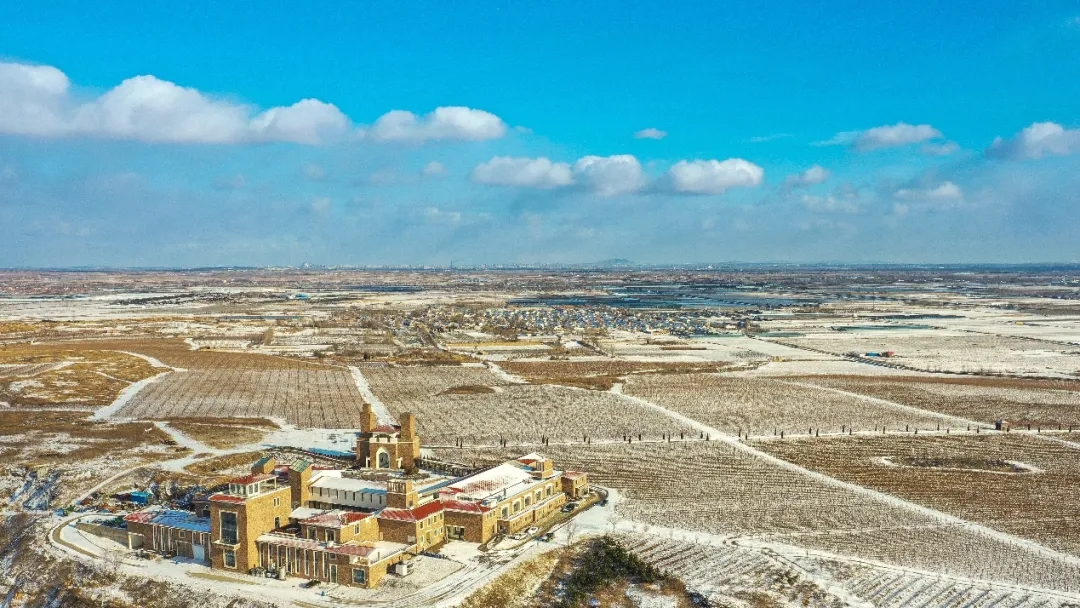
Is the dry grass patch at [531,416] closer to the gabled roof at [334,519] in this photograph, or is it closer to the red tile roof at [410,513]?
the red tile roof at [410,513]

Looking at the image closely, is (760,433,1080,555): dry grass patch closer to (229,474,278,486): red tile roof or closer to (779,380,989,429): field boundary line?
(779,380,989,429): field boundary line

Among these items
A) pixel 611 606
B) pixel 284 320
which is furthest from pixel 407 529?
pixel 284 320

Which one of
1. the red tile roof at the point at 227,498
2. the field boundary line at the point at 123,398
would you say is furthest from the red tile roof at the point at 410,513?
the field boundary line at the point at 123,398

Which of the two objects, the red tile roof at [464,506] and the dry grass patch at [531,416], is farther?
the dry grass patch at [531,416]

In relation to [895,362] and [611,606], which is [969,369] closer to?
[895,362]

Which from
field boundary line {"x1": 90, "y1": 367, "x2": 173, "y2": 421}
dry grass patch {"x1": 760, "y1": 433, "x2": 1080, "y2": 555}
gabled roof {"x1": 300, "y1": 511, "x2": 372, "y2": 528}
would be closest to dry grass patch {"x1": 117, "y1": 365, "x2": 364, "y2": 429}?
field boundary line {"x1": 90, "y1": 367, "x2": 173, "y2": 421}
